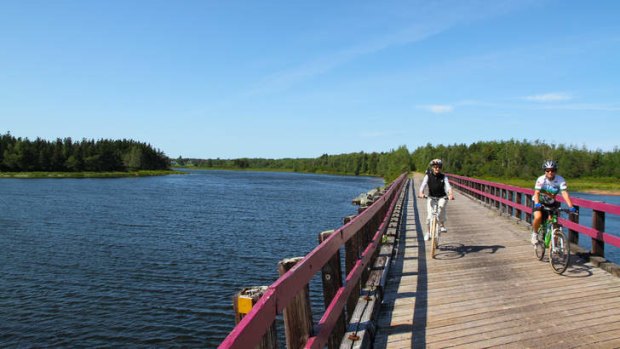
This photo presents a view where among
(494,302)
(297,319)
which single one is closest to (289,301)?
(297,319)

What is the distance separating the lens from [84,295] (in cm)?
1513

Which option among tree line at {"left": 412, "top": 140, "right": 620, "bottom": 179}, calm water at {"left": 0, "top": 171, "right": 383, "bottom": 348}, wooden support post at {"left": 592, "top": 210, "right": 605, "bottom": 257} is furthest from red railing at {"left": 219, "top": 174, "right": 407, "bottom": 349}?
tree line at {"left": 412, "top": 140, "right": 620, "bottom": 179}

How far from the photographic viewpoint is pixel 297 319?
130 inches

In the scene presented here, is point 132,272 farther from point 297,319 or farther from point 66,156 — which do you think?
point 66,156

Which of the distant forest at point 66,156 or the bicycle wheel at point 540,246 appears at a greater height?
the distant forest at point 66,156

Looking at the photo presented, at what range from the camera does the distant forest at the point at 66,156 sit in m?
124

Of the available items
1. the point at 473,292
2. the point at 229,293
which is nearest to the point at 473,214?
the point at 229,293

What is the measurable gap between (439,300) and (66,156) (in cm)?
14991

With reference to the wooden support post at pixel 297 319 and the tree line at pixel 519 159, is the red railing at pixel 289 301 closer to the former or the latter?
the wooden support post at pixel 297 319

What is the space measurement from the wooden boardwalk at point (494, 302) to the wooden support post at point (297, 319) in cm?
174

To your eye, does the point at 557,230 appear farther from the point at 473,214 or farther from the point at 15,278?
the point at 15,278

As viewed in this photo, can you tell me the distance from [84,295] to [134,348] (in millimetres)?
4961

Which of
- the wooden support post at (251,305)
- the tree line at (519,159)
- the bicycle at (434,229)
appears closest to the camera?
the wooden support post at (251,305)

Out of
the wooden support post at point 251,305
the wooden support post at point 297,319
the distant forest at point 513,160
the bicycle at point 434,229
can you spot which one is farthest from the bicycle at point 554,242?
the distant forest at point 513,160
